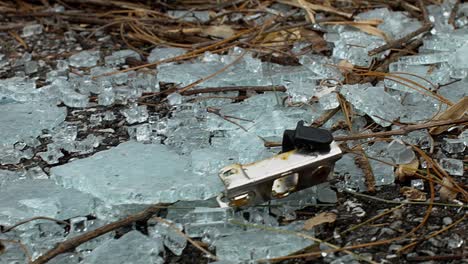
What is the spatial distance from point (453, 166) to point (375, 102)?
340mm

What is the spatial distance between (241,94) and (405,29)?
2.41 feet

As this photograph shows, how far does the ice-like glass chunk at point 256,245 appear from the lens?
167 centimetres

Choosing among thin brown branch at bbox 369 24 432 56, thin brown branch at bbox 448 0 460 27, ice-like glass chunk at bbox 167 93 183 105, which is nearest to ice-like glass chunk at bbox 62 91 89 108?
ice-like glass chunk at bbox 167 93 183 105

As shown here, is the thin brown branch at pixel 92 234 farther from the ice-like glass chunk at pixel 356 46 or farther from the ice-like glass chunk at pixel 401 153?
the ice-like glass chunk at pixel 356 46

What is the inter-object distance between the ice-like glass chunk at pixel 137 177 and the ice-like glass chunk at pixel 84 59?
28.1 inches

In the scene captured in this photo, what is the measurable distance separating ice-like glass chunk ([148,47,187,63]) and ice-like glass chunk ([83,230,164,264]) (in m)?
1.10

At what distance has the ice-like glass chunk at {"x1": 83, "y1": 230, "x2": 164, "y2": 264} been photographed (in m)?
1.68

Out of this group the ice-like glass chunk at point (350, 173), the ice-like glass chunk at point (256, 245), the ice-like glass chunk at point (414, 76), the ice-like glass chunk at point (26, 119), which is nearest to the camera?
the ice-like glass chunk at point (256, 245)

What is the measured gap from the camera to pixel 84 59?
274 centimetres

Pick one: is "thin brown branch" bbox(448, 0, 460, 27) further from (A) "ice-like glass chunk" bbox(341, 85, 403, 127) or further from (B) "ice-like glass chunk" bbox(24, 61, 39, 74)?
(B) "ice-like glass chunk" bbox(24, 61, 39, 74)

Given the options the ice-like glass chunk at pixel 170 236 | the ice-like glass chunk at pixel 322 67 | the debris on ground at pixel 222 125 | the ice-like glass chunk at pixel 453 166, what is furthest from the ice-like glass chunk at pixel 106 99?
the ice-like glass chunk at pixel 453 166

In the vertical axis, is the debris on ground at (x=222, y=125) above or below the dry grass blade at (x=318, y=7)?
below

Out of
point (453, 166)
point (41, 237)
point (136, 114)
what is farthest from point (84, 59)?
point (453, 166)

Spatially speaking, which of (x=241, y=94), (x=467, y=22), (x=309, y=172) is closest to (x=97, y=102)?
(x=241, y=94)
